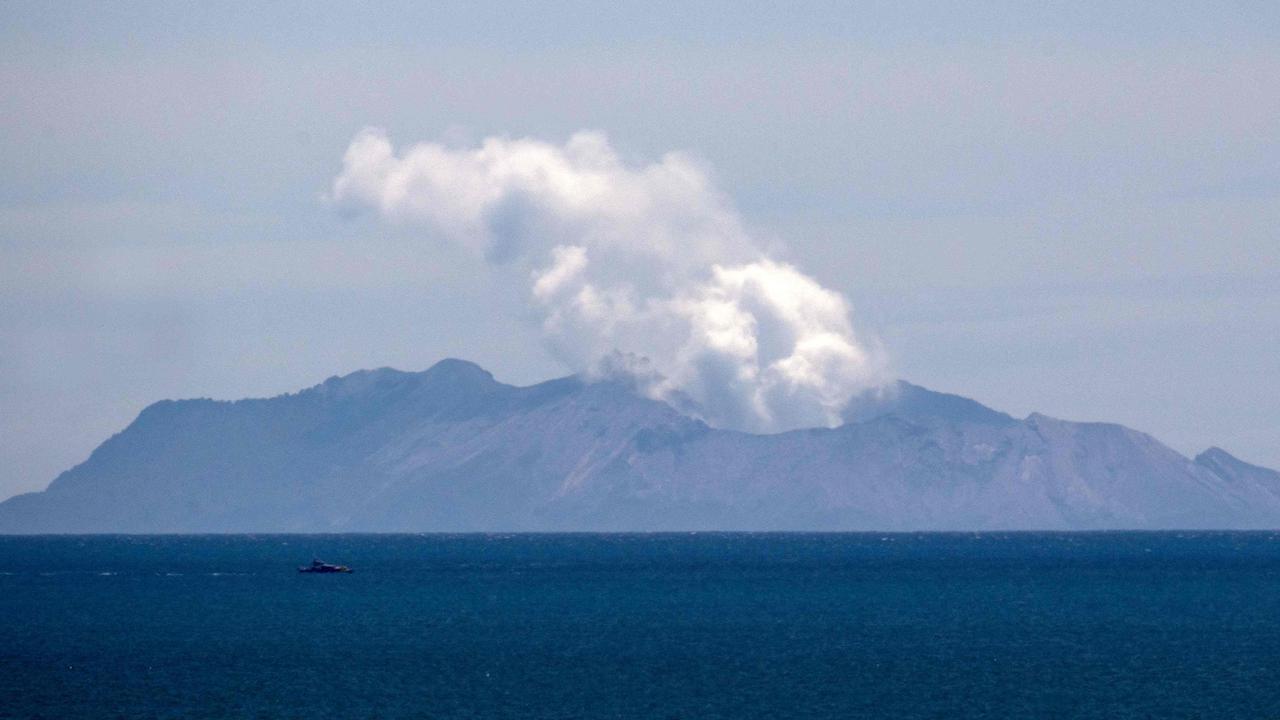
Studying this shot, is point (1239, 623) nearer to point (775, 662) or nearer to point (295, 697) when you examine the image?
point (775, 662)

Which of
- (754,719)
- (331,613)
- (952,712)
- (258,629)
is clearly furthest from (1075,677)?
(331,613)

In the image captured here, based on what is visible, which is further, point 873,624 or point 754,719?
point 873,624

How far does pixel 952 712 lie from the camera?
310 ft

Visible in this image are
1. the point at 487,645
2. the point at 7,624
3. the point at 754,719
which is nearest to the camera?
the point at 754,719

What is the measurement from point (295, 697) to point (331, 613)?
62883 millimetres

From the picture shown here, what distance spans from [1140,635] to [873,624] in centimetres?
2040

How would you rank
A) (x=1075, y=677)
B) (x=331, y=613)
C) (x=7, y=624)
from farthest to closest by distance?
1. (x=331, y=613)
2. (x=7, y=624)
3. (x=1075, y=677)

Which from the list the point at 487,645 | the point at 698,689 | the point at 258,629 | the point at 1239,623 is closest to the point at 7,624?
the point at 258,629

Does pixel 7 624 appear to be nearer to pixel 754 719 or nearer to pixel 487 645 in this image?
pixel 487 645

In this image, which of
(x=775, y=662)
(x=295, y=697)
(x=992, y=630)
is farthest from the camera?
(x=992, y=630)

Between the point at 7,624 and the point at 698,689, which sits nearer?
the point at 698,689

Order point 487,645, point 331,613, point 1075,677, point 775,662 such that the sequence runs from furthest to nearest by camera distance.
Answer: point 331,613, point 487,645, point 775,662, point 1075,677

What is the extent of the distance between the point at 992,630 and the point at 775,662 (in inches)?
1163

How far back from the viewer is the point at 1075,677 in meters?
108
